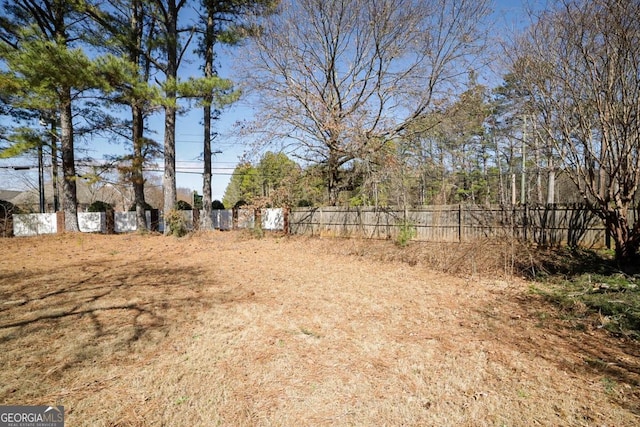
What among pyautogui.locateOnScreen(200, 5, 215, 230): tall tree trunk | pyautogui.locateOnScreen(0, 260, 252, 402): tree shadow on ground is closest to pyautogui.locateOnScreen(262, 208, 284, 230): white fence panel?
pyautogui.locateOnScreen(200, 5, 215, 230): tall tree trunk

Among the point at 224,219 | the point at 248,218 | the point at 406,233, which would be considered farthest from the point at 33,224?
the point at 406,233

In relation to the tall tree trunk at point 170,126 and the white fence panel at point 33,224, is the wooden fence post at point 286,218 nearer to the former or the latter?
the tall tree trunk at point 170,126

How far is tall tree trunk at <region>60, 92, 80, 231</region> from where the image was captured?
1129cm

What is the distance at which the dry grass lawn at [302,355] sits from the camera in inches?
77.4

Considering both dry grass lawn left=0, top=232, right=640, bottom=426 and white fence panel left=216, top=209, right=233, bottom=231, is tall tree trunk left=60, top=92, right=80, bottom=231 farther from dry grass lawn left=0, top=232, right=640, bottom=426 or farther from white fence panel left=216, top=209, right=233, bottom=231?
dry grass lawn left=0, top=232, right=640, bottom=426

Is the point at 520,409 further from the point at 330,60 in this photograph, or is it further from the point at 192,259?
the point at 330,60

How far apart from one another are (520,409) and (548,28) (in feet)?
23.3

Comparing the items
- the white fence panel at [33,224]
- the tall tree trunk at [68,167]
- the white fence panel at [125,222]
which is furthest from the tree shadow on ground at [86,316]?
the white fence panel at [125,222]

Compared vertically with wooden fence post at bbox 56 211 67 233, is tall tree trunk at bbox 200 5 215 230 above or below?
above

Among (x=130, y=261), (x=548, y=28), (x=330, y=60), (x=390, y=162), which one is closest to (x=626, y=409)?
(x=548, y=28)

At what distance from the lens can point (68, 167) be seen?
37.4 feet

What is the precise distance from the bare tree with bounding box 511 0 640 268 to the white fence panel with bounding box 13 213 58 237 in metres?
18.1
